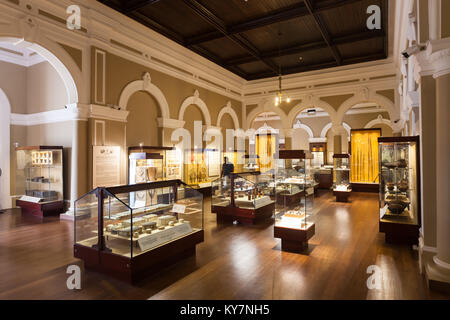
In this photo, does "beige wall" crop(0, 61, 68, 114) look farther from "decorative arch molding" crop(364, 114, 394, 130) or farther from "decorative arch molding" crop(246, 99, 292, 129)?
"decorative arch molding" crop(364, 114, 394, 130)

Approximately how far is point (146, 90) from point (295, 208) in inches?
258

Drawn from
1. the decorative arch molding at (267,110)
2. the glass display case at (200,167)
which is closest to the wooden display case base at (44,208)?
the glass display case at (200,167)

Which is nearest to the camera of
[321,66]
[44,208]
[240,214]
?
[240,214]

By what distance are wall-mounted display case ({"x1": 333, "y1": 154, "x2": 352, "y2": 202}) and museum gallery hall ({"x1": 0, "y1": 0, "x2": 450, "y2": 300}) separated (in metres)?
0.07

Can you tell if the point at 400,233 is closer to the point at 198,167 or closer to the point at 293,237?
the point at 293,237

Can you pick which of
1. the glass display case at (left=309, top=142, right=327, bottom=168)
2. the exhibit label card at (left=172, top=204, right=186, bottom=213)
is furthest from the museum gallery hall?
the glass display case at (left=309, top=142, right=327, bottom=168)

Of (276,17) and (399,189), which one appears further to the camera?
(276,17)

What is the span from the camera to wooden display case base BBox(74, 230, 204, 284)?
11.5 ft

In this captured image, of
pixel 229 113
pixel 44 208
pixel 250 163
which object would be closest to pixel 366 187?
pixel 250 163

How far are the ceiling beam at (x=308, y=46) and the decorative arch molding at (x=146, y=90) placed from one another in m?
4.19

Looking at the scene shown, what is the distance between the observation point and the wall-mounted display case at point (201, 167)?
10.8 meters

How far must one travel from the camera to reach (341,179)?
34.6 ft
